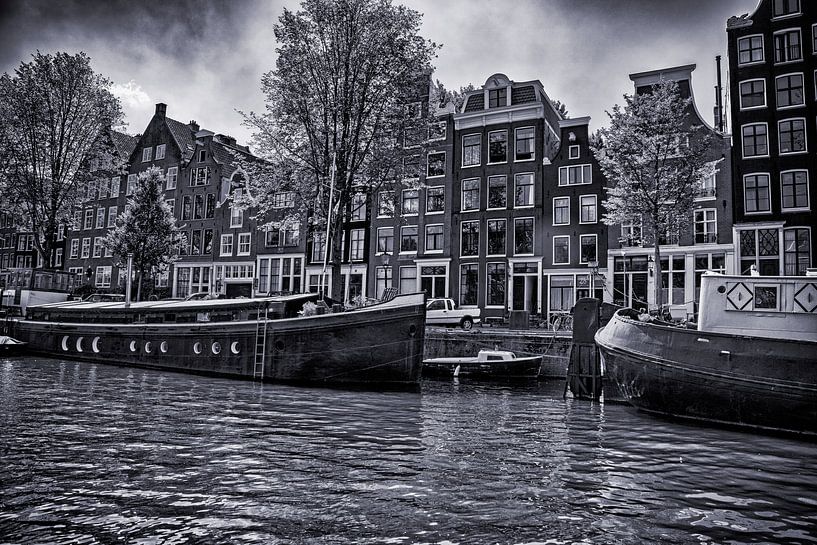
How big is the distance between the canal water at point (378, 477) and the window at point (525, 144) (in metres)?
26.1

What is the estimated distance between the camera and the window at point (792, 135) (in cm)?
3122

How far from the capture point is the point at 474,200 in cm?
3778

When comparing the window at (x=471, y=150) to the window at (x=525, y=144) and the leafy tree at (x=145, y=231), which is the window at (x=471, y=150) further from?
the leafy tree at (x=145, y=231)

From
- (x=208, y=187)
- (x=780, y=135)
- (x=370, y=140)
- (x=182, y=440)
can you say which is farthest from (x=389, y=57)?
(x=208, y=187)

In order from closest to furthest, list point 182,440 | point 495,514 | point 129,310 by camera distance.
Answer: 1. point 495,514
2. point 182,440
3. point 129,310

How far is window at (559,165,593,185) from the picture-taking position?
34250 millimetres

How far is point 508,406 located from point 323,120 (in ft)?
53.9

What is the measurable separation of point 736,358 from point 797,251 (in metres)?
23.3

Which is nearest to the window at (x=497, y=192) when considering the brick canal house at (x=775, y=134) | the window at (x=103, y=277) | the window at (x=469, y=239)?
the window at (x=469, y=239)

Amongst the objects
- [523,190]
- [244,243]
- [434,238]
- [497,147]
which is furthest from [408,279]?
[244,243]

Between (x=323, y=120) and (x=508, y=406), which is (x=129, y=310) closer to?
(x=323, y=120)

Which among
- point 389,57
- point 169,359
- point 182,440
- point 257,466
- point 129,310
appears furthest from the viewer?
point 389,57

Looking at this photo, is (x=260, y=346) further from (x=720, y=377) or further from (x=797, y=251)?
(x=797, y=251)

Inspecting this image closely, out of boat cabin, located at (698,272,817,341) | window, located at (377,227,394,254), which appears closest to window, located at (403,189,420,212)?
window, located at (377,227,394,254)
